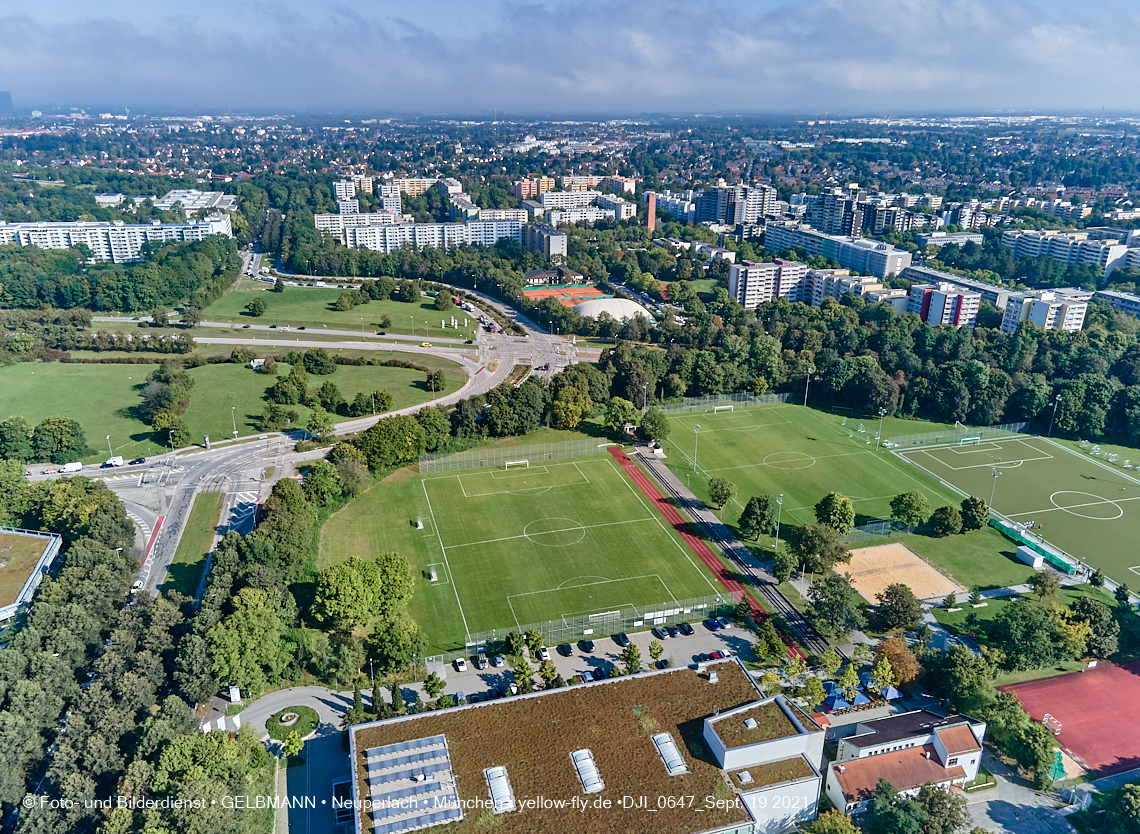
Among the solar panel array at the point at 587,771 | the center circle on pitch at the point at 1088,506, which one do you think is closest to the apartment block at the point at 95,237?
the solar panel array at the point at 587,771

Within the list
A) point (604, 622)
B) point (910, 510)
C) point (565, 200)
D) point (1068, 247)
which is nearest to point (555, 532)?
point (604, 622)

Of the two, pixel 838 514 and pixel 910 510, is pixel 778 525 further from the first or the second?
pixel 910 510

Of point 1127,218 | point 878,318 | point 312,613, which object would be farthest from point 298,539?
point 1127,218

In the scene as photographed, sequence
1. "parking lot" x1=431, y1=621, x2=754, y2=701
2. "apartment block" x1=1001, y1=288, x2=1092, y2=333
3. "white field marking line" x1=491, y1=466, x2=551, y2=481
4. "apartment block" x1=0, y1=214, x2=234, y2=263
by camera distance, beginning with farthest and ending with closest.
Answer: "apartment block" x1=0, y1=214, x2=234, y2=263
"apartment block" x1=1001, y1=288, x2=1092, y2=333
"white field marking line" x1=491, y1=466, x2=551, y2=481
"parking lot" x1=431, y1=621, x2=754, y2=701

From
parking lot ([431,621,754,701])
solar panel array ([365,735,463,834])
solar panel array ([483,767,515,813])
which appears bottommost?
parking lot ([431,621,754,701])

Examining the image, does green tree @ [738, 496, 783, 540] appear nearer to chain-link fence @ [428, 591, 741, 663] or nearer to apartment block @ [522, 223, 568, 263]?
chain-link fence @ [428, 591, 741, 663]

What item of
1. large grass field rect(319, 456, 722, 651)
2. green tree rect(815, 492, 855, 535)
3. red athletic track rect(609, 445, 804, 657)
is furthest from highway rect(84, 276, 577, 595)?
green tree rect(815, 492, 855, 535)

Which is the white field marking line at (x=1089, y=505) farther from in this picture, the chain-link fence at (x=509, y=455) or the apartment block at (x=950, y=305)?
the apartment block at (x=950, y=305)
